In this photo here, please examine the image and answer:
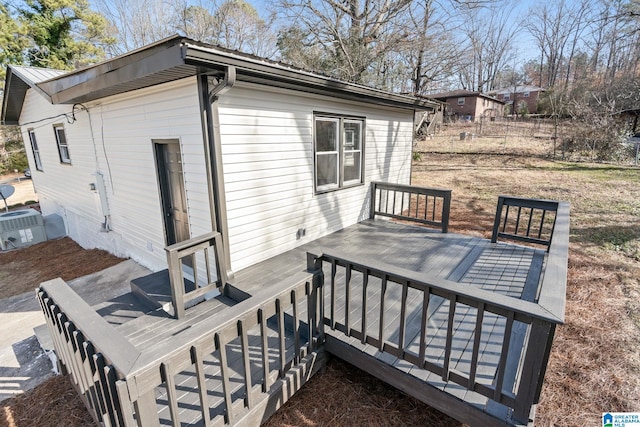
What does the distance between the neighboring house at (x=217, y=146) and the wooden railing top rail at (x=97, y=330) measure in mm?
1649

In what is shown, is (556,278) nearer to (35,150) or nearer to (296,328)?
(296,328)

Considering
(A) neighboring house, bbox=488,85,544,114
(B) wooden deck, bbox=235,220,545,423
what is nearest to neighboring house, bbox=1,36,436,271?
(B) wooden deck, bbox=235,220,545,423

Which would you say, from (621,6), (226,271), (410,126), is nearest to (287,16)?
(410,126)

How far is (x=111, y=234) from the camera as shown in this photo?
20.6 ft

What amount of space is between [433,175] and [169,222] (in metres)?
11.1

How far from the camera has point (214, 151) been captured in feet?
11.1

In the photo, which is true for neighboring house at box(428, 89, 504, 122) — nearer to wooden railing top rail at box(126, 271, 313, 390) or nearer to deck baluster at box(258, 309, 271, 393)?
wooden railing top rail at box(126, 271, 313, 390)

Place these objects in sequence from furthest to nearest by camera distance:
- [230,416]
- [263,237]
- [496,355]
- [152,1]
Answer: [152,1] < [263,237] < [496,355] < [230,416]

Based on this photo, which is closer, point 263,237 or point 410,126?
point 263,237

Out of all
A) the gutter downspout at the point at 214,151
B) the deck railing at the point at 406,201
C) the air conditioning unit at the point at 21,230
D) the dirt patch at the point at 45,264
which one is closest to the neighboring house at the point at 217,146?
the gutter downspout at the point at 214,151

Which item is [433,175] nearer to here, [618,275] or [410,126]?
[410,126]

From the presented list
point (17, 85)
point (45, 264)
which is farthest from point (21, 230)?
point (17, 85)

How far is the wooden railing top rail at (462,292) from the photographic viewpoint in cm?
164

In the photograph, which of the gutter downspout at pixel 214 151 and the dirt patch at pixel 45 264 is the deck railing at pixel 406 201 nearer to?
the gutter downspout at pixel 214 151
